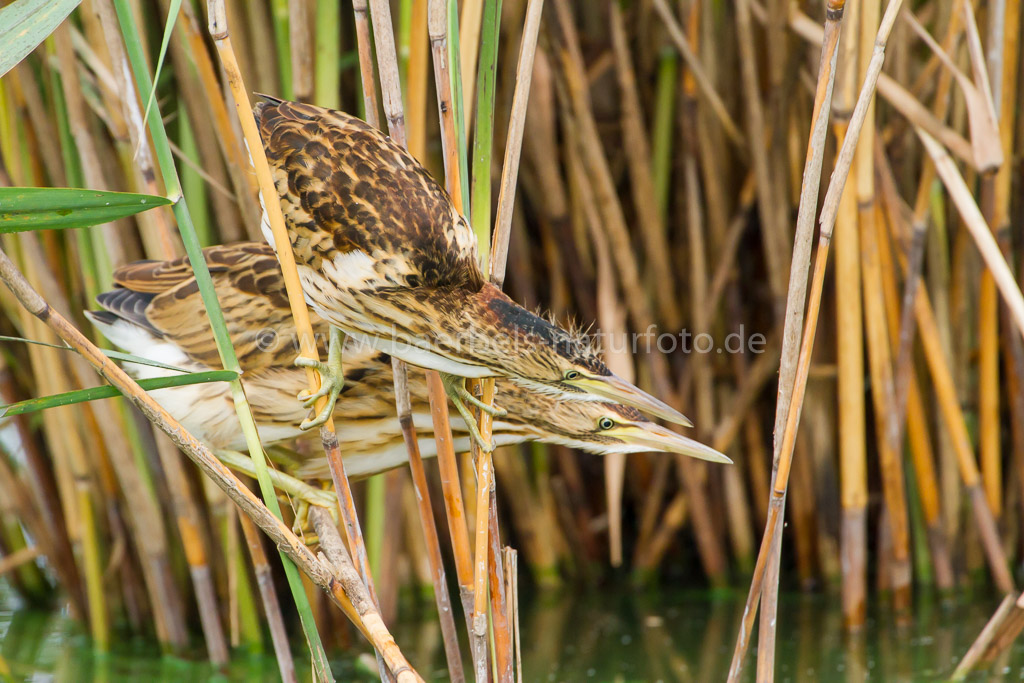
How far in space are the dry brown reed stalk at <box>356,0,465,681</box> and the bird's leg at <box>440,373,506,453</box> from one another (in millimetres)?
24

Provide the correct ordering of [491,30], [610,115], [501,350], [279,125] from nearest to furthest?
1. [491,30]
2. [501,350]
3. [279,125]
4. [610,115]

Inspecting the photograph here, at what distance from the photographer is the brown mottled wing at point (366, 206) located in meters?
1.11

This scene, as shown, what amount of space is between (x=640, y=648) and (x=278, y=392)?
104cm

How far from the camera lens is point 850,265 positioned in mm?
1662

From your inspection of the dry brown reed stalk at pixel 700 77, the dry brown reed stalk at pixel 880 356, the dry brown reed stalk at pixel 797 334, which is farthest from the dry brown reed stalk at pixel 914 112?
the dry brown reed stalk at pixel 797 334

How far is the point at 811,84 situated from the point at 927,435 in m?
0.83

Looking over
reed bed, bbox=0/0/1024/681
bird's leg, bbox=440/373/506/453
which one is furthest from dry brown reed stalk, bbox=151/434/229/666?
bird's leg, bbox=440/373/506/453

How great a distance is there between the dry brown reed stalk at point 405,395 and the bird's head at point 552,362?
0.34 ft

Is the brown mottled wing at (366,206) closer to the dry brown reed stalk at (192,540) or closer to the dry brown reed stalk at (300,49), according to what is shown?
the dry brown reed stalk at (300,49)

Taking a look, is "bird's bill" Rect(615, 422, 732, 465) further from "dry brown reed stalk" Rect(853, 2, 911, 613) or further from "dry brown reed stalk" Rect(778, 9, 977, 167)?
"dry brown reed stalk" Rect(778, 9, 977, 167)

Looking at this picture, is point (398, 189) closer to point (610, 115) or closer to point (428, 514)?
point (428, 514)

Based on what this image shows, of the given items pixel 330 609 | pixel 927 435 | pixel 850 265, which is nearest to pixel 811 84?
pixel 850 265

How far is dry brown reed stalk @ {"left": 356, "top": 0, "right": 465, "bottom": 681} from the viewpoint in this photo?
0.98 meters

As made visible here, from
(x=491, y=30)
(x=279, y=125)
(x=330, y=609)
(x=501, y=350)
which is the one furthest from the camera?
(x=330, y=609)
